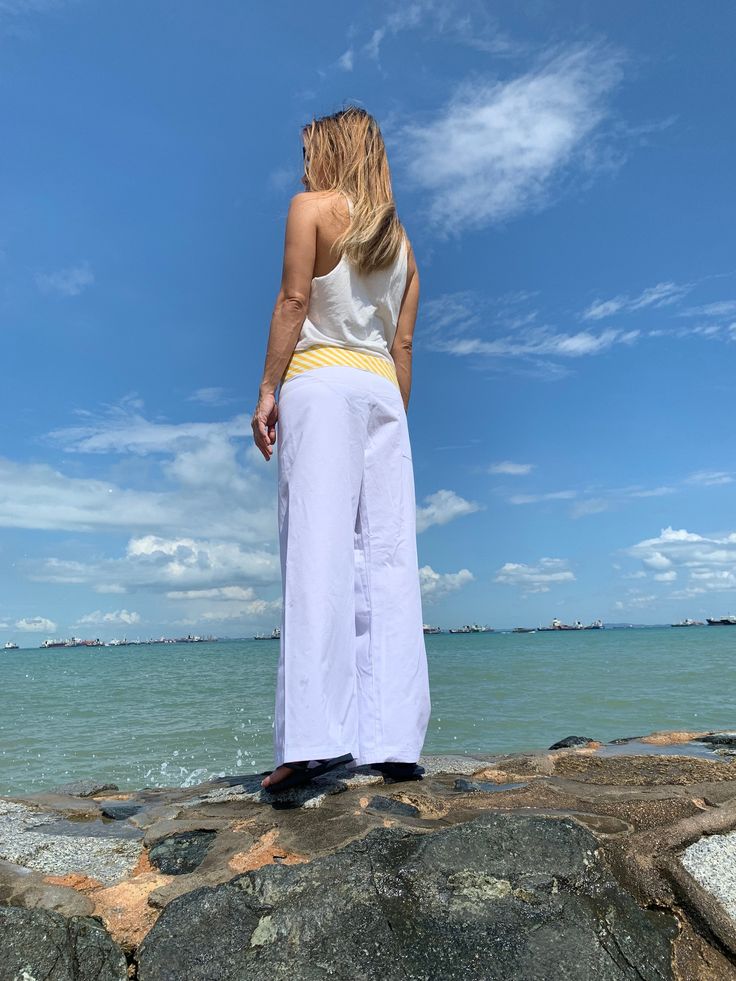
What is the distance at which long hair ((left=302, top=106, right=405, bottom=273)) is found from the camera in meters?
3.09

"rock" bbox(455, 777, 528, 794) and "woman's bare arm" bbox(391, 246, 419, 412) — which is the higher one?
"woman's bare arm" bbox(391, 246, 419, 412)

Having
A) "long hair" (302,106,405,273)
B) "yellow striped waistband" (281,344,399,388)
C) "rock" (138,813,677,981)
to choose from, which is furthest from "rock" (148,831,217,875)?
"long hair" (302,106,405,273)

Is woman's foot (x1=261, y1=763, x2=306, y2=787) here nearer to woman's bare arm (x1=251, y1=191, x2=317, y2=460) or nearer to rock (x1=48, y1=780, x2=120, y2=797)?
woman's bare arm (x1=251, y1=191, x2=317, y2=460)

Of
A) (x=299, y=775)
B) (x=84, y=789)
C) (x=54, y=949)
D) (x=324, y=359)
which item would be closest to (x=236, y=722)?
(x=84, y=789)

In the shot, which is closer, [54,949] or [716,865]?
[54,949]

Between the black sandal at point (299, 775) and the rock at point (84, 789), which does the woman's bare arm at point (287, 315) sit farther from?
the rock at point (84, 789)

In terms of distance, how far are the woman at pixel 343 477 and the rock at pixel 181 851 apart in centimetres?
40

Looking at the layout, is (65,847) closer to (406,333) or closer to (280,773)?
(280,773)

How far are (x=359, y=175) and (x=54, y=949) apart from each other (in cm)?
306

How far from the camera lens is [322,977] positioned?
158cm

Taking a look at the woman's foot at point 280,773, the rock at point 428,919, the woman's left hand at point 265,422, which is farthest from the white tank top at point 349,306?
the rock at point 428,919

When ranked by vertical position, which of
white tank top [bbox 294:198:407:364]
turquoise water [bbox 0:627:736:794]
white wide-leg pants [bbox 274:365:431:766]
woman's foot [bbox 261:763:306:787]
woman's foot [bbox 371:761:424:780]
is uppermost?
white tank top [bbox 294:198:407:364]

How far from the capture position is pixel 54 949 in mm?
1686

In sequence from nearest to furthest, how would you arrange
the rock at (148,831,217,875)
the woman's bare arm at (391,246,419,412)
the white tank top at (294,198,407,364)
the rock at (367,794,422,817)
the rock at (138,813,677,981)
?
the rock at (138,813,677,981), the rock at (148,831,217,875), the rock at (367,794,422,817), the white tank top at (294,198,407,364), the woman's bare arm at (391,246,419,412)
